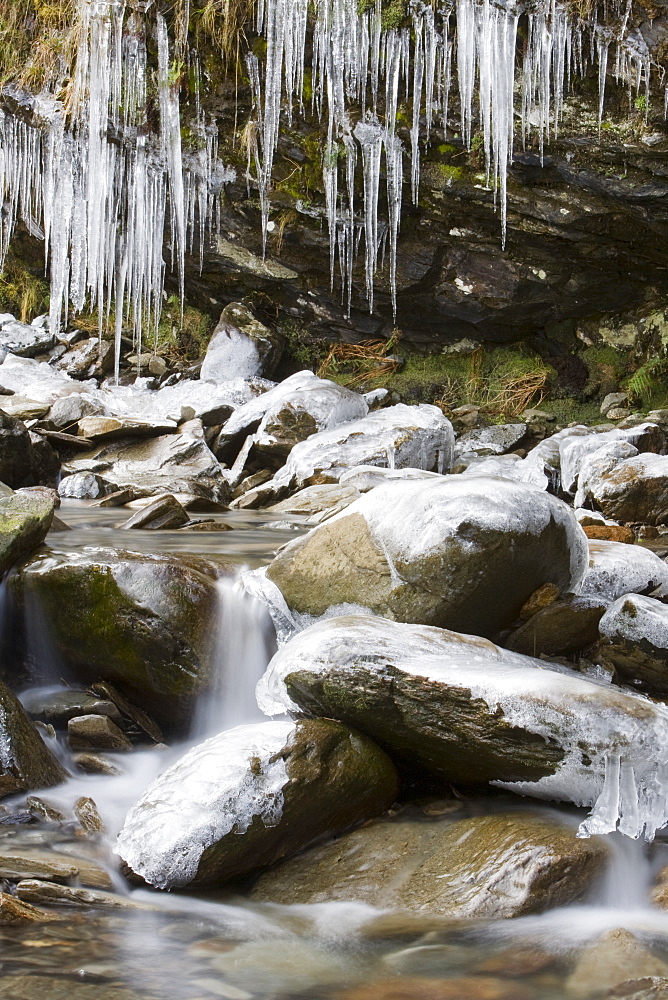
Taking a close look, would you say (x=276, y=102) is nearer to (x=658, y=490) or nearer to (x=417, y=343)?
(x=417, y=343)

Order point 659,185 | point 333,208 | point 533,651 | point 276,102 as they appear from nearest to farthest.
→ 1. point 533,651
2. point 659,185
3. point 276,102
4. point 333,208

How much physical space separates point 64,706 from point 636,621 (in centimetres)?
282

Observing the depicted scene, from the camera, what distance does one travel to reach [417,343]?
12672mm

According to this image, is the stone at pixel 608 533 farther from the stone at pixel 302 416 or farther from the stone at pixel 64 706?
the stone at pixel 302 416

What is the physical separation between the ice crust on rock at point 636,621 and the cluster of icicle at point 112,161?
7.56m

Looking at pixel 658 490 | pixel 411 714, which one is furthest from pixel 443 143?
pixel 411 714

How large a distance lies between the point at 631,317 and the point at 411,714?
9.86m

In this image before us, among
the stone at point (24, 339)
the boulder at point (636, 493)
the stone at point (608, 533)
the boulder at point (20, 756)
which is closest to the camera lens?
the boulder at point (20, 756)

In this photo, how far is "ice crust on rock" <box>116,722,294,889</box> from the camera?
2641 millimetres

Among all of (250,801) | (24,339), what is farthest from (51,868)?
(24,339)

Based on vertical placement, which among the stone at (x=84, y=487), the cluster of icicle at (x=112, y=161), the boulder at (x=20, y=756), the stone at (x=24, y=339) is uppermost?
the cluster of icicle at (x=112, y=161)

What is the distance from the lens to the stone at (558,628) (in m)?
4.00

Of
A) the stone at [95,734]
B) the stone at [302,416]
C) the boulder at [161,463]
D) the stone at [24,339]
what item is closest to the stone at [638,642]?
the stone at [95,734]

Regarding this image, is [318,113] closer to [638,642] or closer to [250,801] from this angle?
[638,642]
